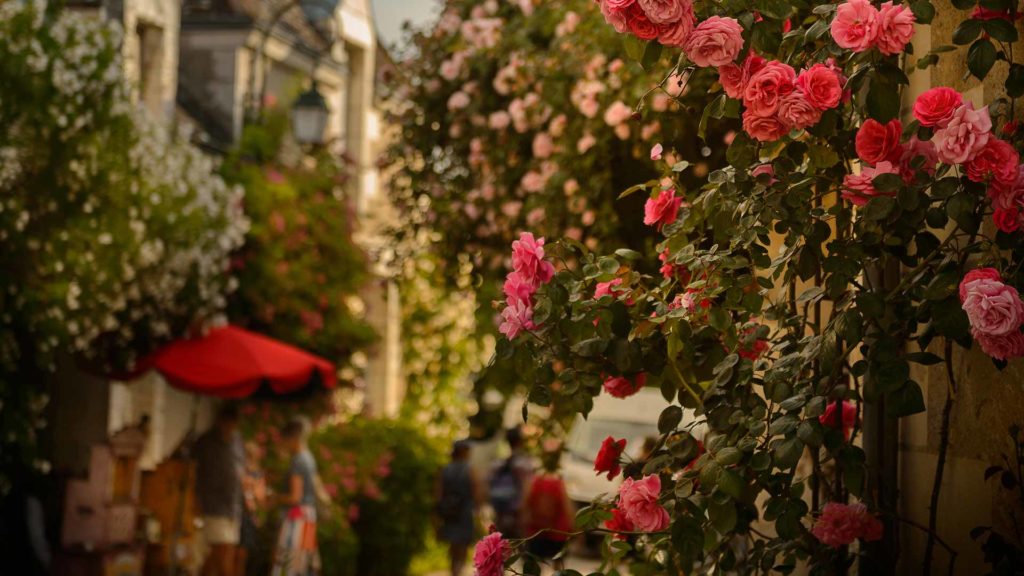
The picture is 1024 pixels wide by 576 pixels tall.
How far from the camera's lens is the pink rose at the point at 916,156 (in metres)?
3.22

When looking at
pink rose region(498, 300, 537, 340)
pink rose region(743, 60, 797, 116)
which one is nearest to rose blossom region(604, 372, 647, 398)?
pink rose region(498, 300, 537, 340)

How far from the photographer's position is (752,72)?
3.37m

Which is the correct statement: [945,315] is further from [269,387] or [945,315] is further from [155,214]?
[269,387]

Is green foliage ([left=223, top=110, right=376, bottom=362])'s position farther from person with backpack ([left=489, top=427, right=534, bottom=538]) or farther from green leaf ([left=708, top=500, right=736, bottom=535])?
green leaf ([left=708, top=500, right=736, bottom=535])

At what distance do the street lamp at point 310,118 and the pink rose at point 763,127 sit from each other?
13.7 metres

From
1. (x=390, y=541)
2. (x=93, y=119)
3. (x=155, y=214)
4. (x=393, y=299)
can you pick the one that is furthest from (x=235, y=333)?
(x=393, y=299)

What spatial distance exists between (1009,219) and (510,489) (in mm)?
11335

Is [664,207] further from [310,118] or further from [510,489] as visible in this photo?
[310,118]

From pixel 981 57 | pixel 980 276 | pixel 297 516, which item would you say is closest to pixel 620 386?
pixel 980 276

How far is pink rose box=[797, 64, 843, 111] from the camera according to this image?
10.5 ft

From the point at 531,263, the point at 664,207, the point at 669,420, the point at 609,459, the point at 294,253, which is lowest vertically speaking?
the point at 294,253

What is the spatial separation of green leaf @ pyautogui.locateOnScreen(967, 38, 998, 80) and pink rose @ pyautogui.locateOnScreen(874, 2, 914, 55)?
13 cm

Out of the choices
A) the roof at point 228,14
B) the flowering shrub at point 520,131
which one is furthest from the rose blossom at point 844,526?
the roof at point 228,14

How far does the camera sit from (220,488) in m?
12.6
